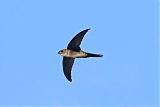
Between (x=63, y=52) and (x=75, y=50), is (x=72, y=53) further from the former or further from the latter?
(x=63, y=52)

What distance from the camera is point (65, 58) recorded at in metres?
43.8

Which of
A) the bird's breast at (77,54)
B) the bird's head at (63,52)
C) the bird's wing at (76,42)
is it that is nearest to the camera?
the bird's wing at (76,42)

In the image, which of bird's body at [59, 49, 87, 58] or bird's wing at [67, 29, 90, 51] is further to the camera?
bird's body at [59, 49, 87, 58]

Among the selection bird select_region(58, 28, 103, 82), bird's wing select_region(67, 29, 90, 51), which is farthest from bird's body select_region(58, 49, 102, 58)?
bird's wing select_region(67, 29, 90, 51)

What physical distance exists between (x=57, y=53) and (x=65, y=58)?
1192mm

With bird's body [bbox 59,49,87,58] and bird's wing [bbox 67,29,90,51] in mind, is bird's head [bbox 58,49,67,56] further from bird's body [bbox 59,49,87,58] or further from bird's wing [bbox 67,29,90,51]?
bird's wing [bbox 67,29,90,51]

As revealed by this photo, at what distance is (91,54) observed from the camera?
42.9 meters

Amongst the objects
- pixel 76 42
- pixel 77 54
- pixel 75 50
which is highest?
pixel 76 42

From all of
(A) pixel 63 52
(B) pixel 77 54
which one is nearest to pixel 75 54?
(B) pixel 77 54

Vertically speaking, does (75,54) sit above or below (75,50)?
below

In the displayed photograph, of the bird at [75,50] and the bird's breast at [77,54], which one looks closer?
the bird at [75,50]

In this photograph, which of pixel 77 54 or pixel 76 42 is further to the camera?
pixel 77 54

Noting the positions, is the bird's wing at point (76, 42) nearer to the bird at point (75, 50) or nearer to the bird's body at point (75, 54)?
the bird at point (75, 50)

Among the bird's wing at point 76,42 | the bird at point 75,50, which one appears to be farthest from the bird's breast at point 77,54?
the bird's wing at point 76,42
